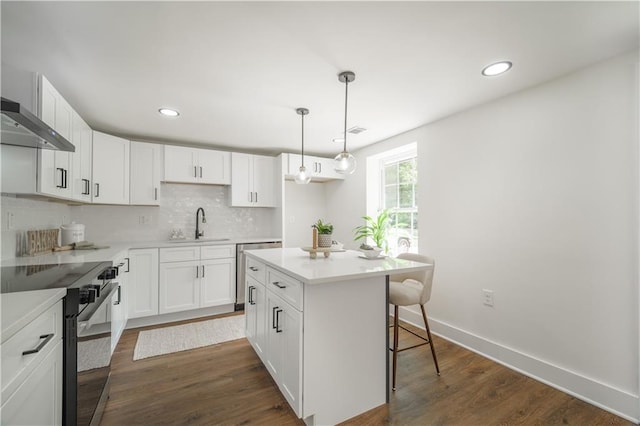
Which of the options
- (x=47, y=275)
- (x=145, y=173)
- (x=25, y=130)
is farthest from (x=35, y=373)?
(x=145, y=173)

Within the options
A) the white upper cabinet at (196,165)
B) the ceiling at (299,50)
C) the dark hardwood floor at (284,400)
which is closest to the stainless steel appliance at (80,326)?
the dark hardwood floor at (284,400)

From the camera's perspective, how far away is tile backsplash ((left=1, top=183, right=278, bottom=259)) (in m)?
2.94

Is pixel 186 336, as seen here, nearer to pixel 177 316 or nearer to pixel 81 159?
pixel 177 316

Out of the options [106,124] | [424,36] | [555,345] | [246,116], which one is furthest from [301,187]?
[555,345]

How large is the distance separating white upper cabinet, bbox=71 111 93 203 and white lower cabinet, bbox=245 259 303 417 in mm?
1825

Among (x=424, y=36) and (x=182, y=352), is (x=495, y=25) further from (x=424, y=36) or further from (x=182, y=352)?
(x=182, y=352)

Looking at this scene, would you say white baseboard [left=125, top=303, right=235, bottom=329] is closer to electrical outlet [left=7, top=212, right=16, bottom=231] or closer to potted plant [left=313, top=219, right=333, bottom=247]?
electrical outlet [left=7, top=212, right=16, bottom=231]

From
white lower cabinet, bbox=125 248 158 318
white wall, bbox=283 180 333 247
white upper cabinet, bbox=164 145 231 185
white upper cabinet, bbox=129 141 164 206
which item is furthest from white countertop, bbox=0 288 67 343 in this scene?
white wall, bbox=283 180 333 247

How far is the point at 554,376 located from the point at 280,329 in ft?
6.88

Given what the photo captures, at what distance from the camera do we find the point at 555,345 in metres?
2.08

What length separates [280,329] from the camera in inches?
74.0

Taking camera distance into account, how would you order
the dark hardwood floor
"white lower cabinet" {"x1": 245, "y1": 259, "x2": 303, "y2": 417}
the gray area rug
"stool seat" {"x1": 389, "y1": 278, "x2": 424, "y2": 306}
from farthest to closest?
the gray area rug → "stool seat" {"x1": 389, "y1": 278, "x2": 424, "y2": 306} → the dark hardwood floor → "white lower cabinet" {"x1": 245, "y1": 259, "x2": 303, "y2": 417}

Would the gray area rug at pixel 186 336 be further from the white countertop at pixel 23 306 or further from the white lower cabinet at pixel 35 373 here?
the white countertop at pixel 23 306

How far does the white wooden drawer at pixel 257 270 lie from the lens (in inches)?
88.1
